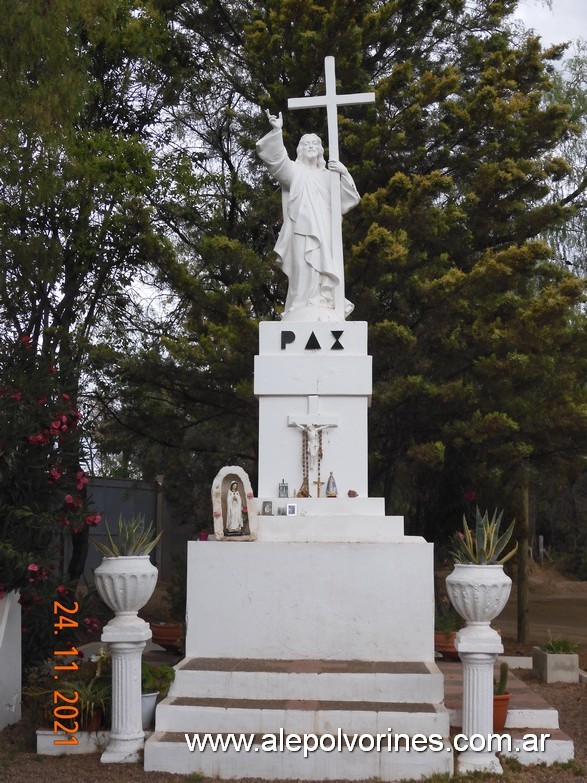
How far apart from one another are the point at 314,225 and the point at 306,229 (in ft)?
0.29

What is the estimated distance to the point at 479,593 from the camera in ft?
21.8

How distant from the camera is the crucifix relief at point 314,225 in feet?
31.2

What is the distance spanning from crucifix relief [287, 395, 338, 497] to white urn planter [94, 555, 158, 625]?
7.68 ft

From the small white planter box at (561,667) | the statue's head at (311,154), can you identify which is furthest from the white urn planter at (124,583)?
the small white planter box at (561,667)

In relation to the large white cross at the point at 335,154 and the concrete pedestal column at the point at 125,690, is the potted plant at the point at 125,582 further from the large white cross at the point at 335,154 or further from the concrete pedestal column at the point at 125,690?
the large white cross at the point at 335,154

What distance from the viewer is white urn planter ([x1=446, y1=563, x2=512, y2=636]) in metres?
6.63

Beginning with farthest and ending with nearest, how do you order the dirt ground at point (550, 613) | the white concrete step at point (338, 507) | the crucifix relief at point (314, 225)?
the dirt ground at point (550, 613) < the crucifix relief at point (314, 225) < the white concrete step at point (338, 507)

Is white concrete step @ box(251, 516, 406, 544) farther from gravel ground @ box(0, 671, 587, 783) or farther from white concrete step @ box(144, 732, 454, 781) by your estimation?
gravel ground @ box(0, 671, 587, 783)

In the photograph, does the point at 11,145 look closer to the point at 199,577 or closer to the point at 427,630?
the point at 199,577

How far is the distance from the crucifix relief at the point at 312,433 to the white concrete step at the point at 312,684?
6.92ft

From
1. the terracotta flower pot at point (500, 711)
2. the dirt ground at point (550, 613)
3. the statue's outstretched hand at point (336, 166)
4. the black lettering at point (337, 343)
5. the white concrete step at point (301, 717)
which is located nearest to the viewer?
the white concrete step at point (301, 717)

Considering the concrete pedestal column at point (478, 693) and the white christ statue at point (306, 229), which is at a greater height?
the white christ statue at point (306, 229)

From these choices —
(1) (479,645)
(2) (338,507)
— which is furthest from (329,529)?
(1) (479,645)

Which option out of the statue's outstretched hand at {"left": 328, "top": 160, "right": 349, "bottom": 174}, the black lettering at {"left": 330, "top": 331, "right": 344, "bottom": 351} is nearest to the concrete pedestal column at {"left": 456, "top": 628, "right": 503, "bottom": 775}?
the black lettering at {"left": 330, "top": 331, "right": 344, "bottom": 351}
